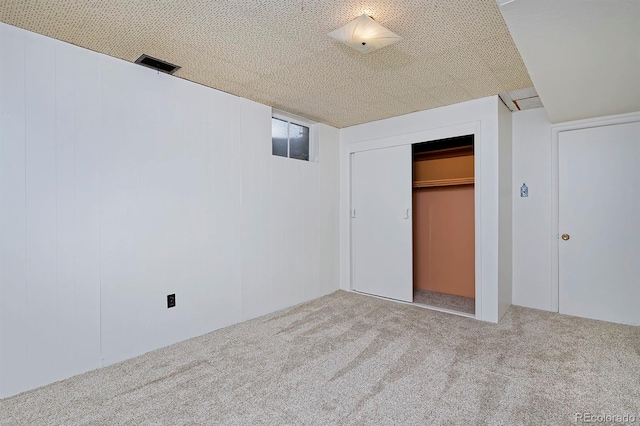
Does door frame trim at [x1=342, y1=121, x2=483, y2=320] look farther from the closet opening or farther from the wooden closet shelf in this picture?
the wooden closet shelf

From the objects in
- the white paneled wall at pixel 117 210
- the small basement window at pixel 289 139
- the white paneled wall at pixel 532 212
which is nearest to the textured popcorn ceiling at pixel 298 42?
the white paneled wall at pixel 117 210

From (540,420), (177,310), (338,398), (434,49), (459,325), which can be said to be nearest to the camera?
(540,420)

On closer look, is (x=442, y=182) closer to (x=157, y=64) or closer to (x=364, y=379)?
(x=364, y=379)

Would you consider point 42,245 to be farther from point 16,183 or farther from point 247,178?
point 247,178

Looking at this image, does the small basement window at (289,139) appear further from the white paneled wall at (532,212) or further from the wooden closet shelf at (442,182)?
the white paneled wall at (532,212)

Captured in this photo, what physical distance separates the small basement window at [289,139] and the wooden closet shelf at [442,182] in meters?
1.55

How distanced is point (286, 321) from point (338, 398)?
135 centimetres

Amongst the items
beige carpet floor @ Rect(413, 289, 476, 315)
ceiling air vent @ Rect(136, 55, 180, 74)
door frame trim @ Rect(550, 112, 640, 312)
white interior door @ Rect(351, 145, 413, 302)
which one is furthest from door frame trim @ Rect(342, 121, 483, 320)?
ceiling air vent @ Rect(136, 55, 180, 74)

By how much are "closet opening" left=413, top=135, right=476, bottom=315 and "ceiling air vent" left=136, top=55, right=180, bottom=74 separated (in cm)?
300

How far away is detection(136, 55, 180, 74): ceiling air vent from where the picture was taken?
2.35 m

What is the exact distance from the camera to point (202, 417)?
1.71 m

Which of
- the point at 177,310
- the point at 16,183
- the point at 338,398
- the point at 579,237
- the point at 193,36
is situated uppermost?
the point at 193,36

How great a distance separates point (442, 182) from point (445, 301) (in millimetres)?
1479

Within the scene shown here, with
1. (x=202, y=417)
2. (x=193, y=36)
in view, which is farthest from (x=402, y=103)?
(x=202, y=417)
